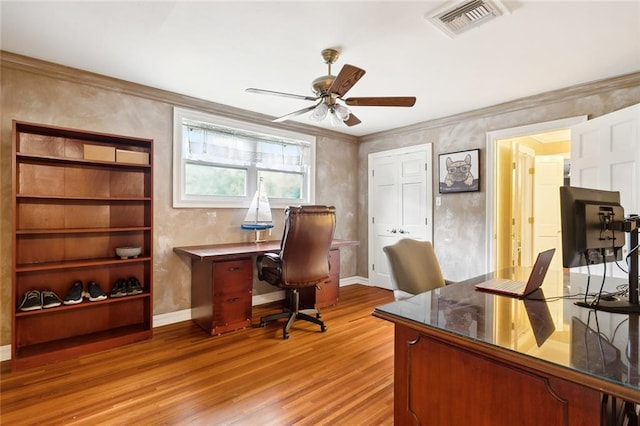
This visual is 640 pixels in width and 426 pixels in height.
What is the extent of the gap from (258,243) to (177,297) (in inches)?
40.9

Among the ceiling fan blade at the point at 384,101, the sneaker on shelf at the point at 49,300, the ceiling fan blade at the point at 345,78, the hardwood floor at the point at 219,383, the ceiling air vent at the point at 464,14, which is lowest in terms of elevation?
the hardwood floor at the point at 219,383

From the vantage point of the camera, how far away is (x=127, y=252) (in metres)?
2.90

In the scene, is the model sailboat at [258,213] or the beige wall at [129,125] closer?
the beige wall at [129,125]

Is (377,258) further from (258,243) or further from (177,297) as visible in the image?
(177,297)

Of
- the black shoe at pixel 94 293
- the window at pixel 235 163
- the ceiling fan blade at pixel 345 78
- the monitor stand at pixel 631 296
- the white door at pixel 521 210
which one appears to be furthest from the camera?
the white door at pixel 521 210

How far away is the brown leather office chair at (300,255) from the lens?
2873 millimetres

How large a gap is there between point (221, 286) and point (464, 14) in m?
2.86

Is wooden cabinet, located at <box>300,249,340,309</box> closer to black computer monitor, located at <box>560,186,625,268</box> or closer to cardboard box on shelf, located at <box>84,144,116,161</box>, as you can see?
cardboard box on shelf, located at <box>84,144,116,161</box>

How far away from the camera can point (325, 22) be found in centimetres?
206

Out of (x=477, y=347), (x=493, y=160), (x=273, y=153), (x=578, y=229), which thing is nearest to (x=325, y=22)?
(x=578, y=229)

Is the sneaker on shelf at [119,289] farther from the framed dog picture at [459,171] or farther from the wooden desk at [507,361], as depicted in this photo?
the framed dog picture at [459,171]

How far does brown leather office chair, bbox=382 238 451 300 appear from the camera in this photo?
6.73 feet

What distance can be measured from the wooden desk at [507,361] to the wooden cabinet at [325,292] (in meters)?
2.42

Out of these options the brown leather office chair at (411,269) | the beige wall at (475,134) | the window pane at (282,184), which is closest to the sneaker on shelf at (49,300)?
the window pane at (282,184)
